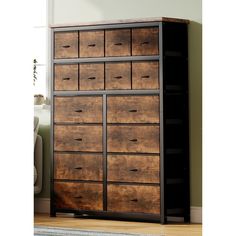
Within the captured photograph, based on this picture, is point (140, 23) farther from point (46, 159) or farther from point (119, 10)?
point (46, 159)

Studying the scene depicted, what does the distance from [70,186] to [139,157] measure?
2.28 ft

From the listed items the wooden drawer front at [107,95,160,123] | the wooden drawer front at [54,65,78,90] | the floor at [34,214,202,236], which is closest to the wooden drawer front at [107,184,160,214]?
the floor at [34,214,202,236]

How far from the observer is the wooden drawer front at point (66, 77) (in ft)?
15.8

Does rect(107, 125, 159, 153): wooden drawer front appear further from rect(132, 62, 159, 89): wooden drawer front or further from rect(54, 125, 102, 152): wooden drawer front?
rect(132, 62, 159, 89): wooden drawer front

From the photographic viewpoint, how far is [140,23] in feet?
15.0

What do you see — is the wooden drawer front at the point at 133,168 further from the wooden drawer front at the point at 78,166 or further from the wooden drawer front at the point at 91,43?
the wooden drawer front at the point at 91,43

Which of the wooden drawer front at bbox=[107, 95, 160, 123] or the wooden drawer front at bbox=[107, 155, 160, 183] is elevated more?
the wooden drawer front at bbox=[107, 95, 160, 123]

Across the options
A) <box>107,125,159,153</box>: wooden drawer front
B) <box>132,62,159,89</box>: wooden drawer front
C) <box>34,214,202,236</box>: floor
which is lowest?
<box>34,214,202,236</box>: floor

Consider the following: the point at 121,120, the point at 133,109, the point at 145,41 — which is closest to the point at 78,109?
the point at 121,120

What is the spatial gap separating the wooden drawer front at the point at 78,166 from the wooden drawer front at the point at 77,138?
0.06 meters

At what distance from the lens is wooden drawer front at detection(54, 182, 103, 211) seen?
4.73 metres
